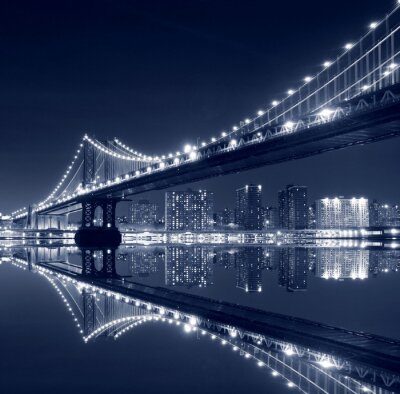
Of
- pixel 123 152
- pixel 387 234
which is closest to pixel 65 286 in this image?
pixel 123 152

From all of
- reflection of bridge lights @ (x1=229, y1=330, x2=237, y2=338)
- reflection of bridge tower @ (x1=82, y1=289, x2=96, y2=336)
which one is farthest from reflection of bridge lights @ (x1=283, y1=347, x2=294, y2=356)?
reflection of bridge tower @ (x1=82, y1=289, x2=96, y2=336)

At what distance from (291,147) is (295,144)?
0.76 meters

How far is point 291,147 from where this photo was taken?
2933 cm

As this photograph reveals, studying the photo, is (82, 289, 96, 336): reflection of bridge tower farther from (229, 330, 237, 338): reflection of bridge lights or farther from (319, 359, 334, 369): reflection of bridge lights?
(319, 359, 334, 369): reflection of bridge lights

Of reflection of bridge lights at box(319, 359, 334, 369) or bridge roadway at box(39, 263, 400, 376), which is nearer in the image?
reflection of bridge lights at box(319, 359, 334, 369)

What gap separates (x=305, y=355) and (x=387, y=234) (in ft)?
299

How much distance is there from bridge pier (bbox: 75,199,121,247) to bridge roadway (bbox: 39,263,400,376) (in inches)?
1642

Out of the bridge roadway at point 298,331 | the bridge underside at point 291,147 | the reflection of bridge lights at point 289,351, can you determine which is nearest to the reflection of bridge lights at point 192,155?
the bridge underside at point 291,147

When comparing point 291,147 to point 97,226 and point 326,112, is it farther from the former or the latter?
point 97,226

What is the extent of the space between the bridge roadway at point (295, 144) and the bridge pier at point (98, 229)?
937cm

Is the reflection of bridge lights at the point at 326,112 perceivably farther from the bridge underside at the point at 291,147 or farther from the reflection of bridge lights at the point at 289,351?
the reflection of bridge lights at the point at 289,351

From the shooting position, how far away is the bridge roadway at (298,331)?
6391 millimetres

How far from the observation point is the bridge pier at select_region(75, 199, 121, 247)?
54.4 metres

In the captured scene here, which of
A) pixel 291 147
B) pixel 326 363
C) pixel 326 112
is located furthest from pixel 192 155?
pixel 326 363
